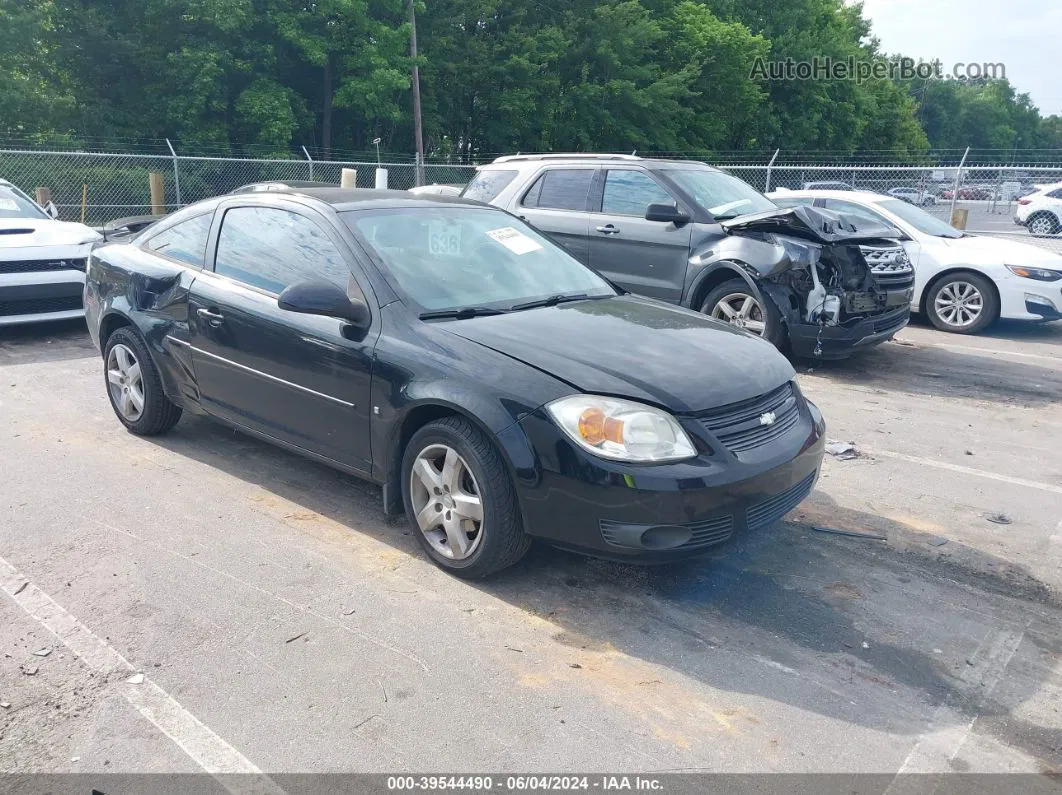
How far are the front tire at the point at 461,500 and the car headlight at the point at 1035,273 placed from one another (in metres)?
8.35

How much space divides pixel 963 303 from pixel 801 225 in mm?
3574

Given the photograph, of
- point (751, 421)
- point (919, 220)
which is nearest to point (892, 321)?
point (919, 220)

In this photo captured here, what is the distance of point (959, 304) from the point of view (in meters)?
10.1

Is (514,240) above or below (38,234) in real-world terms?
above

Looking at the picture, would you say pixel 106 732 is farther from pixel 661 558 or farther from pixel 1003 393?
pixel 1003 393

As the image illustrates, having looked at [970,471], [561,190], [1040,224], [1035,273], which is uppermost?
[561,190]

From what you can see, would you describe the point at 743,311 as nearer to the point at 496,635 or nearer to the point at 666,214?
the point at 666,214

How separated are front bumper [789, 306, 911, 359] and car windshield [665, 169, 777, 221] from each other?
1.35 m

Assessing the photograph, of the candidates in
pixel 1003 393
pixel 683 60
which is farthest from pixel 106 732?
pixel 683 60

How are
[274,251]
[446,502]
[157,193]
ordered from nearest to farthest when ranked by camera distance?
1. [446,502]
2. [274,251]
3. [157,193]

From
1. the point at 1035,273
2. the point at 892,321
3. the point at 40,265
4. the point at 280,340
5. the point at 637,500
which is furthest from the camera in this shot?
the point at 1035,273

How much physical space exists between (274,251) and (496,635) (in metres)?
2.46

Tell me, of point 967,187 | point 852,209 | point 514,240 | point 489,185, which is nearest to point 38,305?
point 489,185

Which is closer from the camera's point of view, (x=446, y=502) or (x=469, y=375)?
(x=469, y=375)
